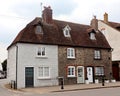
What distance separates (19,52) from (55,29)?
22.7 feet

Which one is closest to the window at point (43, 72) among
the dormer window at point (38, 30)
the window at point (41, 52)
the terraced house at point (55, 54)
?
the terraced house at point (55, 54)

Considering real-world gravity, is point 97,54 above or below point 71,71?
above

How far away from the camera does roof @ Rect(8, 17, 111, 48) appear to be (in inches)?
1312

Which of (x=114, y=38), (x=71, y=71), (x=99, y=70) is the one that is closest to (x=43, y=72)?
(x=71, y=71)

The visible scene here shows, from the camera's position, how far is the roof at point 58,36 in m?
33.3

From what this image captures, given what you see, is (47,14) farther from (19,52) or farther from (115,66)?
(115,66)

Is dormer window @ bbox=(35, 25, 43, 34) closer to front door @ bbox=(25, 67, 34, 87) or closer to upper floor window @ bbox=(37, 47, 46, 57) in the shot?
upper floor window @ bbox=(37, 47, 46, 57)

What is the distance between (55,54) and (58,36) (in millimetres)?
2661

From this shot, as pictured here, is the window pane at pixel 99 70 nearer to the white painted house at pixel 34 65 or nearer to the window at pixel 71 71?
the window at pixel 71 71

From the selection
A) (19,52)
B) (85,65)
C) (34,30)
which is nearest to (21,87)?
(19,52)

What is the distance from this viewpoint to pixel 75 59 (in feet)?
119

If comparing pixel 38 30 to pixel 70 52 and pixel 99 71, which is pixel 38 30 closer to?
pixel 70 52

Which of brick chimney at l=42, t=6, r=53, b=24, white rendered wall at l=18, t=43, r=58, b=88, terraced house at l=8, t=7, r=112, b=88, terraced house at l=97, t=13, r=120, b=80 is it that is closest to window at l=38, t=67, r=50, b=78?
terraced house at l=8, t=7, r=112, b=88

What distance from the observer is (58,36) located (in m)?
35.9
